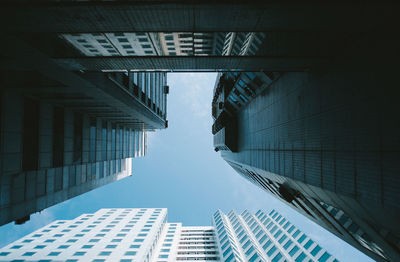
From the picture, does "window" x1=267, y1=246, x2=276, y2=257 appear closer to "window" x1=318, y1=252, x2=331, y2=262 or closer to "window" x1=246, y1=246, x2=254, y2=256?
"window" x1=246, y1=246, x2=254, y2=256

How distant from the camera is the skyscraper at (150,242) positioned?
4094 centimetres

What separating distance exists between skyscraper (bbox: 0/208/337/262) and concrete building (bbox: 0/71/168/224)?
2489 centimetres

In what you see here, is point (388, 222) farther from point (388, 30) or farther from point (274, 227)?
point (274, 227)

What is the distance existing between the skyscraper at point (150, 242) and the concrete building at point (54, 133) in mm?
24885

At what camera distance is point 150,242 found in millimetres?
51062

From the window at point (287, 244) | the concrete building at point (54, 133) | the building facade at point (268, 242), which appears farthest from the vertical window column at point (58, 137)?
the window at point (287, 244)

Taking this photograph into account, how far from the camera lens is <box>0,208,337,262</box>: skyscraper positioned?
40.9 meters

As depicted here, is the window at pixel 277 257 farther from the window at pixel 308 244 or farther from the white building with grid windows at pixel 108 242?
the white building with grid windows at pixel 108 242

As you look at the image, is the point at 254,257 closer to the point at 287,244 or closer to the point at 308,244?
the point at 287,244

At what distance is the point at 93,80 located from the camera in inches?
639

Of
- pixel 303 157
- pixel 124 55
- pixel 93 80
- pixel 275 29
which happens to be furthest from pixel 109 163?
pixel 275 29

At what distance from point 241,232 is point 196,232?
28737mm

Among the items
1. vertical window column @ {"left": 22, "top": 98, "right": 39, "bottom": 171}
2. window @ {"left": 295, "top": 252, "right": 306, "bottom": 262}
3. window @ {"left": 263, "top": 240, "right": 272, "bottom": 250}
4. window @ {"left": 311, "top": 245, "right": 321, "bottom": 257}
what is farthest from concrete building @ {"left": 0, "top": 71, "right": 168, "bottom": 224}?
window @ {"left": 263, "top": 240, "right": 272, "bottom": 250}

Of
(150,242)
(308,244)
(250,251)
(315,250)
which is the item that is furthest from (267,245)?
(150,242)
